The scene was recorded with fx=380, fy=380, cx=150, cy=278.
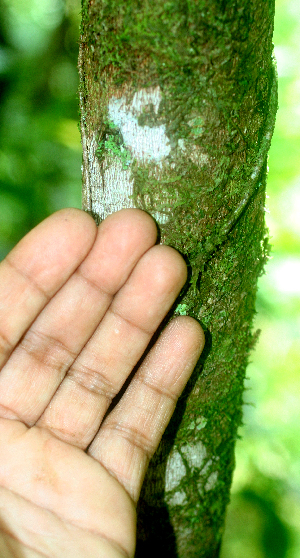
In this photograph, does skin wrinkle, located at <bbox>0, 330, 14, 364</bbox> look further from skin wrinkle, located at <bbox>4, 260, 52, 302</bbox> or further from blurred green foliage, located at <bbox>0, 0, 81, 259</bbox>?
blurred green foliage, located at <bbox>0, 0, 81, 259</bbox>

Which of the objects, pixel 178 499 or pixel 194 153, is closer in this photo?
pixel 194 153

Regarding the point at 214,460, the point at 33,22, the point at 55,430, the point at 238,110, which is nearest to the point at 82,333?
the point at 55,430

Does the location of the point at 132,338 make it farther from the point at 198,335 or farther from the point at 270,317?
the point at 270,317

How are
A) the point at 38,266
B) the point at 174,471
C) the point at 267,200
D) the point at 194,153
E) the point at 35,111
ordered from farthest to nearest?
1. the point at 35,111
2. the point at 267,200
3. the point at 174,471
4. the point at 38,266
5. the point at 194,153

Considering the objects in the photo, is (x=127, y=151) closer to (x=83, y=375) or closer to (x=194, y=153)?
(x=194, y=153)

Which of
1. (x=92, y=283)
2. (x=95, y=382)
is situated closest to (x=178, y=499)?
(x=95, y=382)
